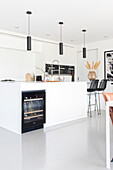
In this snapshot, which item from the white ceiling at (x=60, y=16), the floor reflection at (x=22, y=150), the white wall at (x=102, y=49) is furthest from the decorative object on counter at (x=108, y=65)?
the floor reflection at (x=22, y=150)

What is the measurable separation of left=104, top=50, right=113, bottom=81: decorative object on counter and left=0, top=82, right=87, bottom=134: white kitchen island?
6.68 feet

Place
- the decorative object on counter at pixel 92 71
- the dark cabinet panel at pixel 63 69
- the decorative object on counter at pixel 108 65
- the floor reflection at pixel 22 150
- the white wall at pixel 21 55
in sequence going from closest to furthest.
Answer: the floor reflection at pixel 22 150, the white wall at pixel 21 55, the decorative object on counter at pixel 92 71, the decorative object on counter at pixel 108 65, the dark cabinet panel at pixel 63 69

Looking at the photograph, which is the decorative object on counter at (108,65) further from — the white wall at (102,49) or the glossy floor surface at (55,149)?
the glossy floor surface at (55,149)

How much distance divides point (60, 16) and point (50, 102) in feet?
7.14

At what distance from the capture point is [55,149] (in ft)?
9.20

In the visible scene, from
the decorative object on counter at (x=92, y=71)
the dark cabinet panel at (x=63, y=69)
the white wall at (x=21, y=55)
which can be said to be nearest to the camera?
the white wall at (x=21, y=55)

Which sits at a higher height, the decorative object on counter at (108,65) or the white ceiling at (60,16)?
the white ceiling at (60,16)

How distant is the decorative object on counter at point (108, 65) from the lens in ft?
21.6

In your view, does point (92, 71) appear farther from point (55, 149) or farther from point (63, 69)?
point (55, 149)

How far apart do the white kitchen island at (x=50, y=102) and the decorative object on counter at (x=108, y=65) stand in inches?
80.2

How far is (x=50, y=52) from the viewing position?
695 centimetres

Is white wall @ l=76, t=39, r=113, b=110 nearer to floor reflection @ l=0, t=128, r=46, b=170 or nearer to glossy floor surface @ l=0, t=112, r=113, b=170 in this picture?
glossy floor surface @ l=0, t=112, r=113, b=170

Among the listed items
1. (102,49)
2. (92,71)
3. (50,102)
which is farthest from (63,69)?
(50,102)

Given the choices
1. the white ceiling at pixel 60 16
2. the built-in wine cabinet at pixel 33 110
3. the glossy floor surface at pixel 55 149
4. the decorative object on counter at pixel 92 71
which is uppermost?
the white ceiling at pixel 60 16
